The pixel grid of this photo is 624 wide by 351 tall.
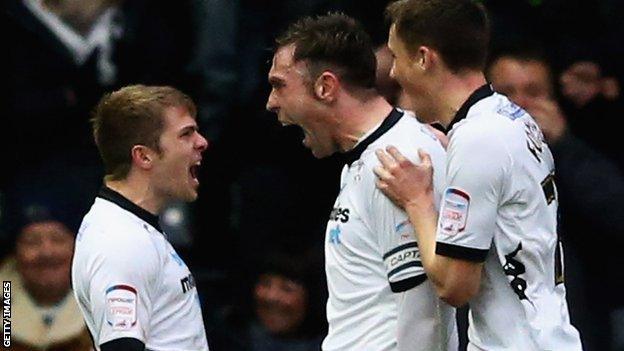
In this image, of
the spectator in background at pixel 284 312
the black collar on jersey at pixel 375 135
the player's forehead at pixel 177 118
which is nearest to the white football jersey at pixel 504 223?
the black collar on jersey at pixel 375 135

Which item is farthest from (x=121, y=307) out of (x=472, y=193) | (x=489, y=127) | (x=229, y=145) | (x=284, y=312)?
(x=229, y=145)

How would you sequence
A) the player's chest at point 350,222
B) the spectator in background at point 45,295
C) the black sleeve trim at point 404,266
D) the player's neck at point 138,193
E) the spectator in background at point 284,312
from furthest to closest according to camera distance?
the spectator in background at point 284,312 → the spectator in background at point 45,295 → the player's neck at point 138,193 → the player's chest at point 350,222 → the black sleeve trim at point 404,266

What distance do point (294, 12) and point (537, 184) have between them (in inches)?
137

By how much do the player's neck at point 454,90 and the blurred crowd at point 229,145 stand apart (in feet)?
7.04

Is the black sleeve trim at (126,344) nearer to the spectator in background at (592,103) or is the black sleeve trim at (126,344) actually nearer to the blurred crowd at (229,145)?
the blurred crowd at (229,145)

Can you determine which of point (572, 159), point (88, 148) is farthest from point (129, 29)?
point (572, 159)

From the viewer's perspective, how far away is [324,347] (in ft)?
18.9

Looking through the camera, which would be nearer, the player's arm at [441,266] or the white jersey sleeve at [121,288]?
the player's arm at [441,266]

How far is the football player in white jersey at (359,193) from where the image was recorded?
5.51 m

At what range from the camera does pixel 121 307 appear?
5633 millimetres

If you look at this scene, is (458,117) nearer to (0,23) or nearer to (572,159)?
(572,159)

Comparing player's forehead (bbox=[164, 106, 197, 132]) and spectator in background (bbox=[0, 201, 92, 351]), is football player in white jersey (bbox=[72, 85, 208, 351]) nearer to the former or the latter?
player's forehead (bbox=[164, 106, 197, 132])

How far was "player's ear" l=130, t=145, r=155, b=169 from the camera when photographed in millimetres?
6008

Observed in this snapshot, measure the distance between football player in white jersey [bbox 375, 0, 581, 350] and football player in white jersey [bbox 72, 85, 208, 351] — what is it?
84 cm
